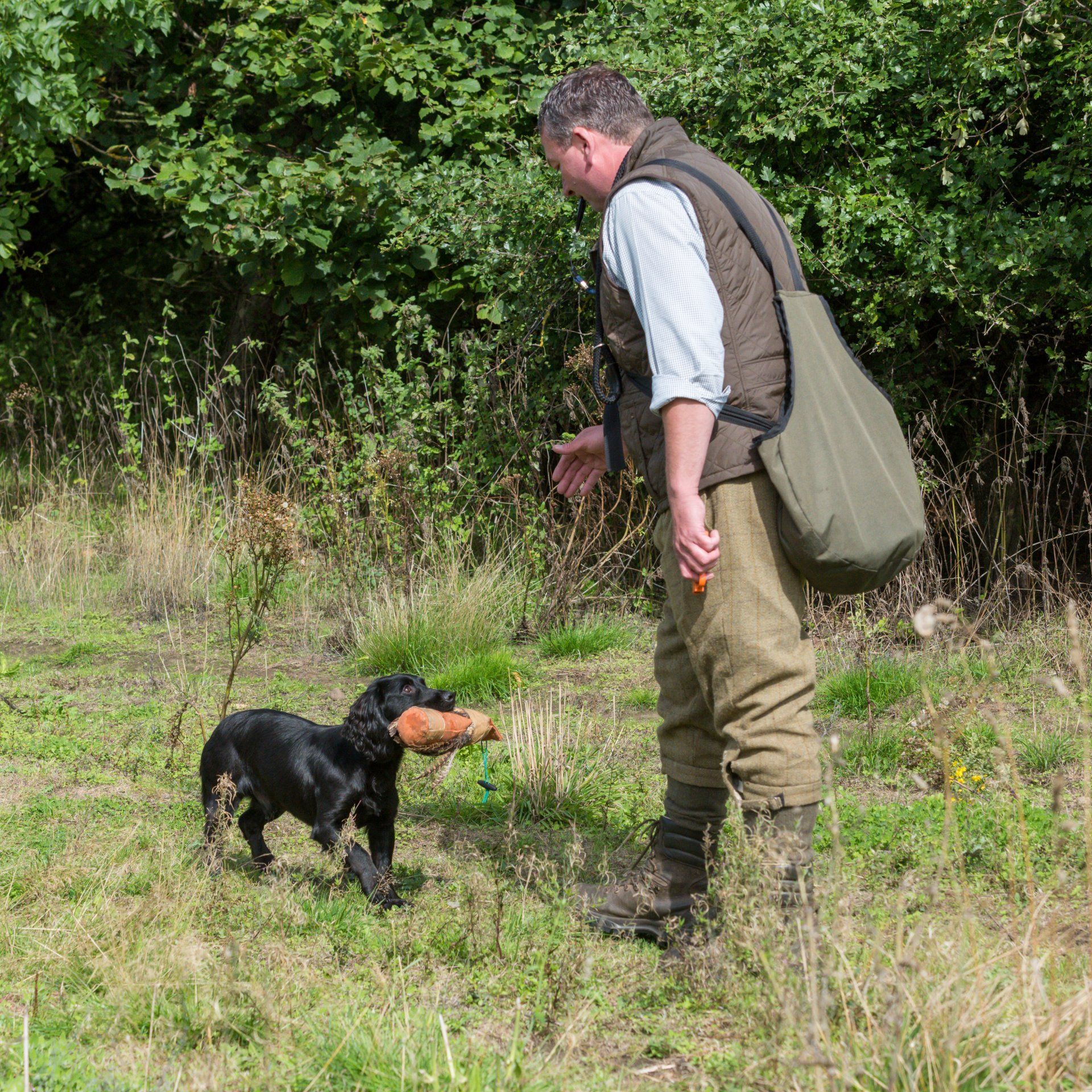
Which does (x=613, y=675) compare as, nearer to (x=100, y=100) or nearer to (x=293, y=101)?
(x=293, y=101)

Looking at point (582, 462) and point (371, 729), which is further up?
point (582, 462)

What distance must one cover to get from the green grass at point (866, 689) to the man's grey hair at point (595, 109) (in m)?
2.79

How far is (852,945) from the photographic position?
2582mm

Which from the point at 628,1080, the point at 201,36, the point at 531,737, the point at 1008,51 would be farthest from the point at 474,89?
the point at 628,1080

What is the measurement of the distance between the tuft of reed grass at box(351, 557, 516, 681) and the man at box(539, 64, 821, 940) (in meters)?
3.08

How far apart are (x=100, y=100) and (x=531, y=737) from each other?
7.00 meters

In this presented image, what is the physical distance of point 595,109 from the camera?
2939mm

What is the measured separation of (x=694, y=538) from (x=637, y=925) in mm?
1103

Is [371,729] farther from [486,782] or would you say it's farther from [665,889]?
[665,889]

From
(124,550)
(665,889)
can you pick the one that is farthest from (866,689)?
(124,550)

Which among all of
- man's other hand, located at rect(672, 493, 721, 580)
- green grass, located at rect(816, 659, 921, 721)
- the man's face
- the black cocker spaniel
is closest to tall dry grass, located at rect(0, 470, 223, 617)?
the black cocker spaniel

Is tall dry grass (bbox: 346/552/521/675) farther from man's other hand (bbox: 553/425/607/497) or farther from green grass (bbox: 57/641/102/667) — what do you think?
man's other hand (bbox: 553/425/607/497)

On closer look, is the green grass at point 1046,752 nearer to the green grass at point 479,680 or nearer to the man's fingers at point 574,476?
the man's fingers at point 574,476

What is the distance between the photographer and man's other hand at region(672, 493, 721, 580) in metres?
2.70
